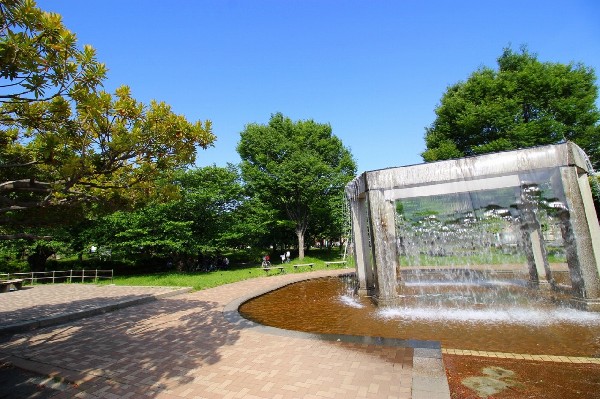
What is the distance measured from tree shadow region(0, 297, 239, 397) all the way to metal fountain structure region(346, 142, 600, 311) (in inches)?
210

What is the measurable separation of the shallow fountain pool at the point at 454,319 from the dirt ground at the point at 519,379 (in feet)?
2.62

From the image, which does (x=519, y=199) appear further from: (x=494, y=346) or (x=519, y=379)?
(x=519, y=379)

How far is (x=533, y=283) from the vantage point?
11.2 metres

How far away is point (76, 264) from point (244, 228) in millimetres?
14398

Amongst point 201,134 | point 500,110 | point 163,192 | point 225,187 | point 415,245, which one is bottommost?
point 415,245

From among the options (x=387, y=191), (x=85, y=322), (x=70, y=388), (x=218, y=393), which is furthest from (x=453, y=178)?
(x=85, y=322)

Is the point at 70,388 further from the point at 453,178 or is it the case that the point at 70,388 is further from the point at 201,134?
the point at 453,178

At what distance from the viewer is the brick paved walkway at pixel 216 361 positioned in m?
4.14

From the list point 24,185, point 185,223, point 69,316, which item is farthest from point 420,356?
point 185,223

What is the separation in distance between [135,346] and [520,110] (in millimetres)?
28249

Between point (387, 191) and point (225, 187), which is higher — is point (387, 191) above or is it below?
below

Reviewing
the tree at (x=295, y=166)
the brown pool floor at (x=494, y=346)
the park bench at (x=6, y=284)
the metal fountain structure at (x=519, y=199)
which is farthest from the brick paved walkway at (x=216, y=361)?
the tree at (x=295, y=166)

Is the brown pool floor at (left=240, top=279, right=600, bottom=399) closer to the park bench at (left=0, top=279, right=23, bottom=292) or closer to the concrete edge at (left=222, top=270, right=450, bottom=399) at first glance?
the concrete edge at (left=222, top=270, right=450, bottom=399)

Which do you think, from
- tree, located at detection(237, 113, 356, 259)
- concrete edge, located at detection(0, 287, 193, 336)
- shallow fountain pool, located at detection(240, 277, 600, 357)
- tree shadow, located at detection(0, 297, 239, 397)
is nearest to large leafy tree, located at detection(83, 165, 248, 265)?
tree, located at detection(237, 113, 356, 259)
